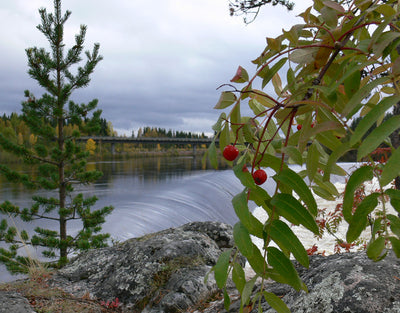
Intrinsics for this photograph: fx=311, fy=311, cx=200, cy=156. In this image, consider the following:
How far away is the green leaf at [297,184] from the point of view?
0.55 meters

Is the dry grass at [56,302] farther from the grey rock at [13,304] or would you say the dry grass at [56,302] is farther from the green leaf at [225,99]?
the green leaf at [225,99]

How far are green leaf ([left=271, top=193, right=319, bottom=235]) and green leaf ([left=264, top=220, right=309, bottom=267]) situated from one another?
0.03 metres

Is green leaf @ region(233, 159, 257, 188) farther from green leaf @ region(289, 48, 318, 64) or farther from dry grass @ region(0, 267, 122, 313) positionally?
dry grass @ region(0, 267, 122, 313)

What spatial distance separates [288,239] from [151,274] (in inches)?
78.3

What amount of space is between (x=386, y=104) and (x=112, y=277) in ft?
8.07

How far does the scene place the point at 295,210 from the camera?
1.86 ft

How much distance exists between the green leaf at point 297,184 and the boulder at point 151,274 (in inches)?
65.7

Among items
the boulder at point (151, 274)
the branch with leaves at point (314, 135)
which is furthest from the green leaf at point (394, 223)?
the boulder at point (151, 274)

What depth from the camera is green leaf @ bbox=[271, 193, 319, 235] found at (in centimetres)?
56

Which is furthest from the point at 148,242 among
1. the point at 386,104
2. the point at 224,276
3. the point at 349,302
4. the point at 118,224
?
the point at 118,224

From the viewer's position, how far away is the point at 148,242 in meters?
2.65

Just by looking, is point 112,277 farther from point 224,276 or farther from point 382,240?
point 382,240

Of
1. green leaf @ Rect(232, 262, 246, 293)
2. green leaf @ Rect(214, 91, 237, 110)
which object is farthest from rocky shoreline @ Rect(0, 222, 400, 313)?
green leaf @ Rect(214, 91, 237, 110)

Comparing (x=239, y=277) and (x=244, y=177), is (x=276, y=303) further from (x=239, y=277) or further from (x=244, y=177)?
(x=244, y=177)
